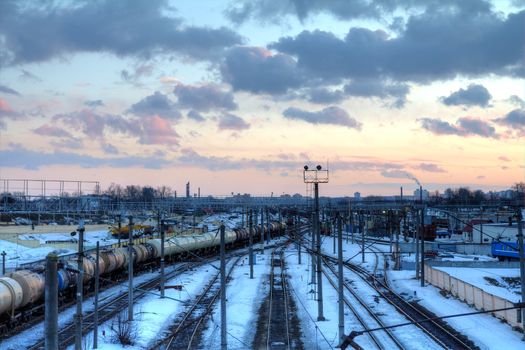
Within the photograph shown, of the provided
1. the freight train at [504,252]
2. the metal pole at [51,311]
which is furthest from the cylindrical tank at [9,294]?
the freight train at [504,252]

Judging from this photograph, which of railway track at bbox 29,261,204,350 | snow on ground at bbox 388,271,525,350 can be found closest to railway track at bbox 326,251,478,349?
snow on ground at bbox 388,271,525,350

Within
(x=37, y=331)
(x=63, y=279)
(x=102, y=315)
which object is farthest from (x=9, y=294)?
(x=63, y=279)

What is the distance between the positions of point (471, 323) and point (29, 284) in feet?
71.4

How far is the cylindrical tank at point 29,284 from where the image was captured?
26.7m

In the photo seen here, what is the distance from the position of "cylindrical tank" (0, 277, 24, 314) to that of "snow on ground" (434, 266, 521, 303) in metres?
27.7

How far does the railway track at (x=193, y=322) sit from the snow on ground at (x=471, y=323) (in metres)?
12.4

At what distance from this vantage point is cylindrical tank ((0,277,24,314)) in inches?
968

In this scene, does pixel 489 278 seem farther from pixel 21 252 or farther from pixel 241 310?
pixel 21 252

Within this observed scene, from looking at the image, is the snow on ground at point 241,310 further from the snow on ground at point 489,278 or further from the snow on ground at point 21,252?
the snow on ground at point 21,252

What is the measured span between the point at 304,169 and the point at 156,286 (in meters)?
15.0

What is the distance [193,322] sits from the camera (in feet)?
81.1

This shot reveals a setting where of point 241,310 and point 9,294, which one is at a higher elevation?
point 9,294

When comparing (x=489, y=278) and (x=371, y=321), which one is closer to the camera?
(x=371, y=321)

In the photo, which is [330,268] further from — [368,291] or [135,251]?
[135,251]
